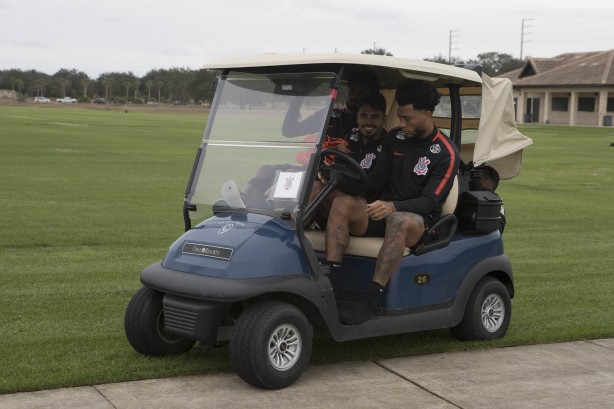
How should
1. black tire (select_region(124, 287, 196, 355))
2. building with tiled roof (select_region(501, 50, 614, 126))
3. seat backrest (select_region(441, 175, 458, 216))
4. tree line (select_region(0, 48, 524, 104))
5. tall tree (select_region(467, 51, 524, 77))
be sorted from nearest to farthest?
black tire (select_region(124, 287, 196, 355)), seat backrest (select_region(441, 175, 458, 216)), building with tiled roof (select_region(501, 50, 614, 126)), tall tree (select_region(467, 51, 524, 77)), tree line (select_region(0, 48, 524, 104))

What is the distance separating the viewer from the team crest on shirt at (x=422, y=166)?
6.03 meters

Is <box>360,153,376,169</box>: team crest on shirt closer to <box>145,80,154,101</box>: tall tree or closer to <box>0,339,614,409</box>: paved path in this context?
<box>0,339,614,409</box>: paved path

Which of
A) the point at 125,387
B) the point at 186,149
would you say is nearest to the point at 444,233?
the point at 125,387

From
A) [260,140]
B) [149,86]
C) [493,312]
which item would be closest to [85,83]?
[149,86]

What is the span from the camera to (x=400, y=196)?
6133 mm

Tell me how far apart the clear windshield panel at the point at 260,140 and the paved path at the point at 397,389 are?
3.43 ft

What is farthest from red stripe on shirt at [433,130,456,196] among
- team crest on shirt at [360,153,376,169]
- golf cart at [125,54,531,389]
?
team crest on shirt at [360,153,376,169]

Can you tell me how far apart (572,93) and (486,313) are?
67.5m

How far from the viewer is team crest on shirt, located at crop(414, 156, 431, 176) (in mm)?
6027

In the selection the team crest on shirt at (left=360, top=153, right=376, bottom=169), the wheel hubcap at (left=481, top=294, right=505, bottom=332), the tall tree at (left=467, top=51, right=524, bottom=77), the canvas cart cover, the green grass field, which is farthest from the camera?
the tall tree at (left=467, top=51, right=524, bottom=77)

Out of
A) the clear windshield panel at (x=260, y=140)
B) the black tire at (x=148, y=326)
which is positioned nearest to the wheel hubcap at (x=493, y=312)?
the clear windshield panel at (x=260, y=140)

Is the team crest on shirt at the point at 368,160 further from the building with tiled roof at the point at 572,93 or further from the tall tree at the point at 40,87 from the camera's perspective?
the tall tree at the point at 40,87

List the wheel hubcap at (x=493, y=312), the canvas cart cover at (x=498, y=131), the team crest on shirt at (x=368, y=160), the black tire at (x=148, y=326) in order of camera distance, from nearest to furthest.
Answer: the black tire at (x=148, y=326), the team crest on shirt at (x=368, y=160), the wheel hubcap at (x=493, y=312), the canvas cart cover at (x=498, y=131)

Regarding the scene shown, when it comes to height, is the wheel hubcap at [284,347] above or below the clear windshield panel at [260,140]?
below
